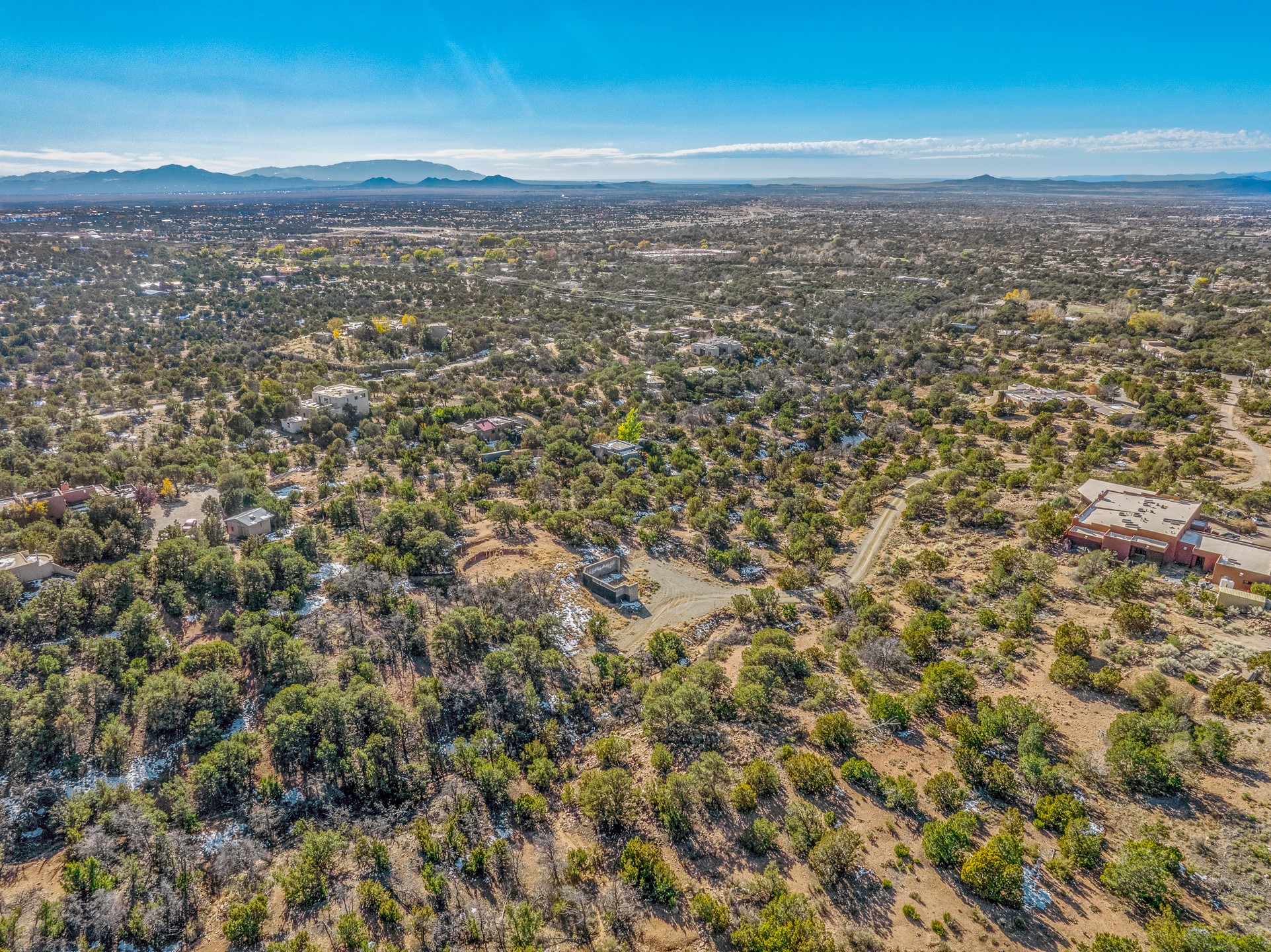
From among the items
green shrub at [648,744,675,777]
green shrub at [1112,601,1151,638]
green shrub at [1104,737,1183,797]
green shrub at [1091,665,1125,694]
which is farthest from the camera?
green shrub at [1112,601,1151,638]

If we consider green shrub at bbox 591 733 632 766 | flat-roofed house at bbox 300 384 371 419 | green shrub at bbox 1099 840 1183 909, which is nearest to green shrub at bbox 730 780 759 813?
green shrub at bbox 591 733 632 766

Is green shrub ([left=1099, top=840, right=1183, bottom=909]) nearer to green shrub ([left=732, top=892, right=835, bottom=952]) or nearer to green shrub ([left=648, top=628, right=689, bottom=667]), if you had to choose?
green shrub ([left=732, top=892, right=835, bottom=952])

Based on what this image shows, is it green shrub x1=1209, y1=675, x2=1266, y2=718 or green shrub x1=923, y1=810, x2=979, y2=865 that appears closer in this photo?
green shrub x1=923, y1=810, x2=979, y2=865

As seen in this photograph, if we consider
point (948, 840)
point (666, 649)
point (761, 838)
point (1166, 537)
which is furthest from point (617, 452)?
point (948, 840)

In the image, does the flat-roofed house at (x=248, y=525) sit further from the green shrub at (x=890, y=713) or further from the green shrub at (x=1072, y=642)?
the green shrub at (x=1072, y=642)

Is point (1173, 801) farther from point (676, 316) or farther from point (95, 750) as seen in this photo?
point (676, 316)

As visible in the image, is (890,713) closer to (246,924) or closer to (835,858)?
(835,858)
